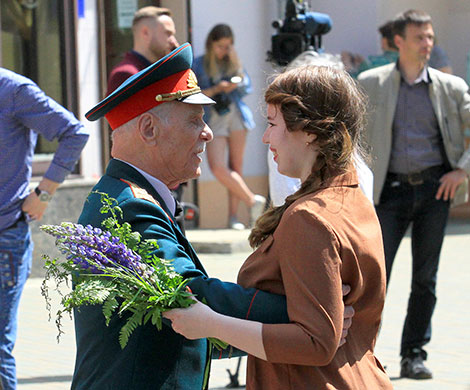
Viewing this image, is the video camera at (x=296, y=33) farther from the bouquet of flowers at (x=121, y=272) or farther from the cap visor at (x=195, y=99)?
the bouquet of flowers at (x=121, y=272)

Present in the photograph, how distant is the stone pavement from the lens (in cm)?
592

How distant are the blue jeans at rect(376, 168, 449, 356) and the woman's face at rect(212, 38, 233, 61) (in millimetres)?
6047

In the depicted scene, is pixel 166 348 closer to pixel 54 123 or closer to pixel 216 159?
pixel 54 123

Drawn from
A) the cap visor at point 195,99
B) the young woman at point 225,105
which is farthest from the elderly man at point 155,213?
the young woman at point 225,105

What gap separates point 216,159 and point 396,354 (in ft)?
19.2

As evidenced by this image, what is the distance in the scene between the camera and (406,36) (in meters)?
6.21

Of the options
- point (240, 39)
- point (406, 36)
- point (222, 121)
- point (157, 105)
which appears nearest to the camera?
point (157, 105)

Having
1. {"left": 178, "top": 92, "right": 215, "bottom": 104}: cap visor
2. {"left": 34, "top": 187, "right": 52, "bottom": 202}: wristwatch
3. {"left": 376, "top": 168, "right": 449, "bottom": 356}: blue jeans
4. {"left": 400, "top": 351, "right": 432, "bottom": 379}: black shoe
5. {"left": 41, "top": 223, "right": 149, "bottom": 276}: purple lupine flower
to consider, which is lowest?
{"left": 400, "top": 351, "right": 432, "bottom": 379}: black shoe

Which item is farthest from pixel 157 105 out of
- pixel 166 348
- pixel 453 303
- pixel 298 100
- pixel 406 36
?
pixel 453 303

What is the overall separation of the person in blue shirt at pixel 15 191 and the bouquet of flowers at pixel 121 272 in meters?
2.54

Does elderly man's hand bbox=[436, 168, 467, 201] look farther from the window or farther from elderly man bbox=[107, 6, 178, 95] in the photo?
the window

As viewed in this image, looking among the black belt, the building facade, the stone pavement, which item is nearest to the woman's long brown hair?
the stone pavement

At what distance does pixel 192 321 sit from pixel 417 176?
3.95m

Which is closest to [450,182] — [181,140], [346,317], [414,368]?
[414,368]
